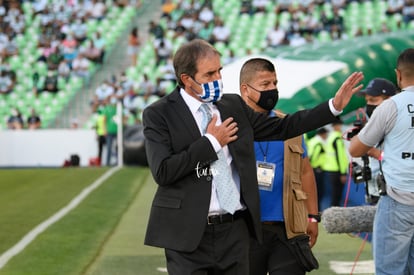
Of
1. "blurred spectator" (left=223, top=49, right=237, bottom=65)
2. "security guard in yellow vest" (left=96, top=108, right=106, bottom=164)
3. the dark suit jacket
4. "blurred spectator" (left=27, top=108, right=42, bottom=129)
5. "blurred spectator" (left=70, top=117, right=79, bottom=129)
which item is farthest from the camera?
"blurred spectator" (left=223, top=49, right=237, bottom=65)

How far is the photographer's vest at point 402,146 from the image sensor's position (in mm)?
5449

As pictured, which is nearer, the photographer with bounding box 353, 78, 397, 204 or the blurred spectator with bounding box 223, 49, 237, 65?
the photographer with bounding box 353, 78, 397, 204

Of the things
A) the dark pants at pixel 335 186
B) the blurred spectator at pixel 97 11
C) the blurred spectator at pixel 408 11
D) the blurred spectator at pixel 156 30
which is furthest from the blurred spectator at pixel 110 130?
the dark pants at pixel 335 186

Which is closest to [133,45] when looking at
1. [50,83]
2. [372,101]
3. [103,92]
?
[103,92]

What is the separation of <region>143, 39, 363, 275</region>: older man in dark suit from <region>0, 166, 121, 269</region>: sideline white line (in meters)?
5.01

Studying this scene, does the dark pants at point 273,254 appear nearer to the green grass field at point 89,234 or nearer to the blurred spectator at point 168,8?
the green grass field at point 89,234

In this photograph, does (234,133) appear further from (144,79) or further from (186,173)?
(144,79)

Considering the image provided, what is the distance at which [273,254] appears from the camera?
5609mm

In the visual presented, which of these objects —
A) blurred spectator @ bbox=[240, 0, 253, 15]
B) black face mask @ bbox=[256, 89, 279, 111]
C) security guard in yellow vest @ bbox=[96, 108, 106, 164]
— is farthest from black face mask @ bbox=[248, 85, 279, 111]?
blurred spectator @ bbox=[240, 0, 253, 15]

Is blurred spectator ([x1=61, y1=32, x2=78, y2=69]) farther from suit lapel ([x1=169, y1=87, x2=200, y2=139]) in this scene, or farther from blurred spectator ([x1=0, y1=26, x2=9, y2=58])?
suit lapel ([x1=169, y1=87, x2=200, y2=139])

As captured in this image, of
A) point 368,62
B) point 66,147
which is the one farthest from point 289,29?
point 368,62

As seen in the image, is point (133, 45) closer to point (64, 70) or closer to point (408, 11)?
point (64, 70)

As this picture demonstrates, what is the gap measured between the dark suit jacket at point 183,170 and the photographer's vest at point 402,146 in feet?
2.82

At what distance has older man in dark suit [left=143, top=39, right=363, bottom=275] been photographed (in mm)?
4434
